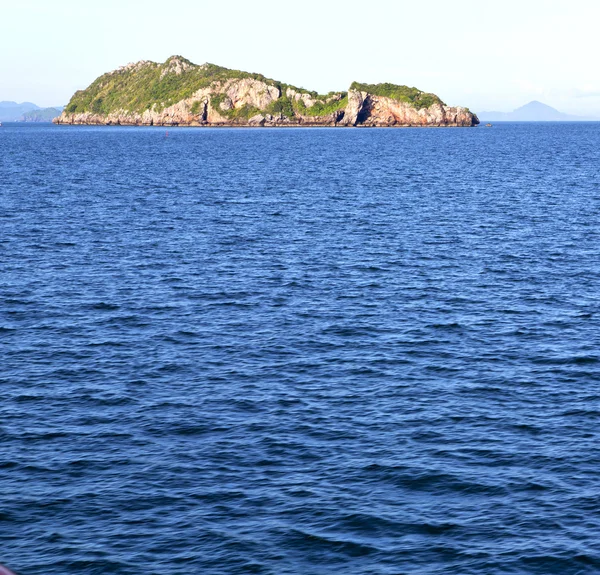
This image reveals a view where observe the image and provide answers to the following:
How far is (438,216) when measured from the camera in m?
94.7

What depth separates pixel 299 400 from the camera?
38219 millimetres

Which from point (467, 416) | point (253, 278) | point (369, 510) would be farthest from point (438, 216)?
point (369, 510)

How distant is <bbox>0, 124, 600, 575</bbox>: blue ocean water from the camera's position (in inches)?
1053

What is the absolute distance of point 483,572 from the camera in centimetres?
2500

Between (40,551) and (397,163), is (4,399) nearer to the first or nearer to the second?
(40,551)

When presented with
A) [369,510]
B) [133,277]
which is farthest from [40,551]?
[133,277]

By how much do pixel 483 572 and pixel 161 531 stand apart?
10164 mm

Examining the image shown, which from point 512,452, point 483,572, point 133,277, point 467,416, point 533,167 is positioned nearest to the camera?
point 483,572

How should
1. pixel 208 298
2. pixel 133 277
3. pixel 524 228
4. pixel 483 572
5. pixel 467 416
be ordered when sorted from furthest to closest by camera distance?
pixel 524 228
pixel 133 277
pixel 208 298
pixel 467 416
pixel 483 572

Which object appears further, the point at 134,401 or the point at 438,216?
the point at 438,216

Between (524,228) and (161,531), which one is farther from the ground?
(524,228)

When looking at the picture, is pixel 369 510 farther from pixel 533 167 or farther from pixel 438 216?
pixel 533 167

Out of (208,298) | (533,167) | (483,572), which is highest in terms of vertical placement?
(533,167)

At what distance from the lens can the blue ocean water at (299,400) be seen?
26.8 meters
